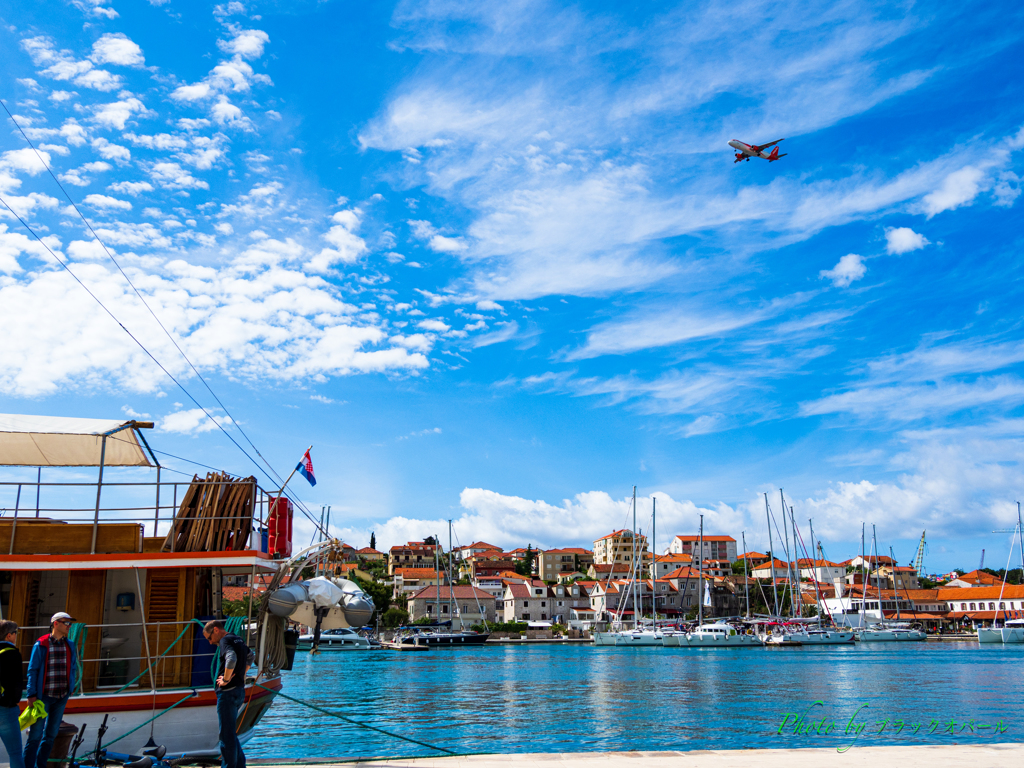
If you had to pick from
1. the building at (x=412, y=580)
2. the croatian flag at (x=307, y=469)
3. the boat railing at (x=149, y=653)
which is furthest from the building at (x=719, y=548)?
the boat railing at (x=149, y=653)

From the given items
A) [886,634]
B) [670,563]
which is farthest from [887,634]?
[670,563]

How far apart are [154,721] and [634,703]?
2289 cm

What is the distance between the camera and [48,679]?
817 cm

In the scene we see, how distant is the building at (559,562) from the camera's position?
546 feet

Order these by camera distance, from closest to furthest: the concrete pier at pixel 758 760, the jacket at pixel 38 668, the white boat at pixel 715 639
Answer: the jacket at pixel 38 668 < the concrete pier at pixel 758 760 < the white boat at pixel 715 639

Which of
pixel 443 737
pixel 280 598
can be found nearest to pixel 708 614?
pixel 443 737

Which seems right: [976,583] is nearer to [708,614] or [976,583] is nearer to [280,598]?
[708,614]

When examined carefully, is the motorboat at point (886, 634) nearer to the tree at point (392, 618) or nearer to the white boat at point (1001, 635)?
the white boat at point (1001, 635)

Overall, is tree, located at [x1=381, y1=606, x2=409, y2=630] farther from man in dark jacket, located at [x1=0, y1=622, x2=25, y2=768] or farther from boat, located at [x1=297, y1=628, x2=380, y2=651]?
man in dark jacket, located at [x1=0, y1=622, x2=25, y2=768]

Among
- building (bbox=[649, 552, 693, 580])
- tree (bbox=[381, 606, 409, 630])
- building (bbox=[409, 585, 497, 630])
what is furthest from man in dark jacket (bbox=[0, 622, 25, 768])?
building (bbox=[649, 552, 693, 580])

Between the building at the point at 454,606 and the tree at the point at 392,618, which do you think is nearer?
the tree at the point at 392,618

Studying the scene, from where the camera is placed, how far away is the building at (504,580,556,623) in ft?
379

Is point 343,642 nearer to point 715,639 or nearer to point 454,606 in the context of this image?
point 454,606

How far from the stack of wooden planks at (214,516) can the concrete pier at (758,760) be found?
4166mm
